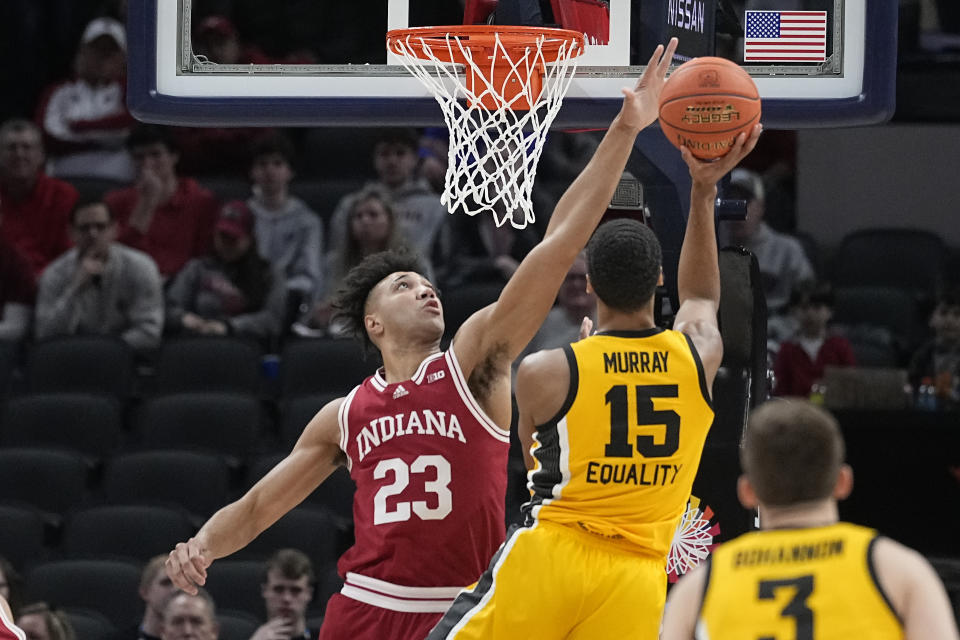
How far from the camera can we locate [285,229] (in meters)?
9.54

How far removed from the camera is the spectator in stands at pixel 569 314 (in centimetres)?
838

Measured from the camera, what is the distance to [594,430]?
4.34 m

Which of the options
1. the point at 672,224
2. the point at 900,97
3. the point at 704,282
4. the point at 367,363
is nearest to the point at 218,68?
the point at 672,224

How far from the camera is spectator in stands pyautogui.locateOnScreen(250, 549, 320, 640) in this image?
6.97 m

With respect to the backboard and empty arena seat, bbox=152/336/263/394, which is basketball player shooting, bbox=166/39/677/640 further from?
empty arena seat, bbox=152/336/263/394

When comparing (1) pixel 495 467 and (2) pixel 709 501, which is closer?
(1) pixel 495 467

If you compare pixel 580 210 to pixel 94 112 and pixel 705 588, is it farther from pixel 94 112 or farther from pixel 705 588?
pixel 94 112

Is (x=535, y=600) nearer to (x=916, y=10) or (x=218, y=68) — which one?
(x=218, y=68)

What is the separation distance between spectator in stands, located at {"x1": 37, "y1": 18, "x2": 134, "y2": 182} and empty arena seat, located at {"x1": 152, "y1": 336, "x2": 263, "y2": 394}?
1.82 meters

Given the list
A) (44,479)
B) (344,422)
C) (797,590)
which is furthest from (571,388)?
(44,479)

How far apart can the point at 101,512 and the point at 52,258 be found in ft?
7.49

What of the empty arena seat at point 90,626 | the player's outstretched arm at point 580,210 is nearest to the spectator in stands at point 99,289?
the empty arena seat at point 90,626

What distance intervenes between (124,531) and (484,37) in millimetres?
3777

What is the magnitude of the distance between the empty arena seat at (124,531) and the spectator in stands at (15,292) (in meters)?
1.72
